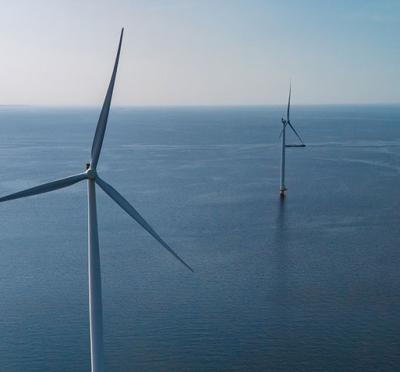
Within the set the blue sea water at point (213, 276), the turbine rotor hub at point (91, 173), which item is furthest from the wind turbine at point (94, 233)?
the blue sea water at point (213, 276)

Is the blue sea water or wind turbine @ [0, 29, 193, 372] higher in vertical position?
wind turbine @ [0, 29, 193, 372]

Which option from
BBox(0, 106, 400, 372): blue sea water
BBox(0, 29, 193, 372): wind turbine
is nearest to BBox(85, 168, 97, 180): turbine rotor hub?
BBox(0, 29, 193, 372): wind turbine

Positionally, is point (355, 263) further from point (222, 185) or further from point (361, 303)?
point (222, 185)

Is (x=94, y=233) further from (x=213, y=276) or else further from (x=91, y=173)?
(x=213, y=276)

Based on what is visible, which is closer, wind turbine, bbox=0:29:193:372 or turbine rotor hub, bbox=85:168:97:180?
turbine rotor hub, bbox=85:168:97:180

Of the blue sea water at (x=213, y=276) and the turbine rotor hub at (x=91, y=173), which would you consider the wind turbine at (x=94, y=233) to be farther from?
the blue sea water at (x=213, y=276)

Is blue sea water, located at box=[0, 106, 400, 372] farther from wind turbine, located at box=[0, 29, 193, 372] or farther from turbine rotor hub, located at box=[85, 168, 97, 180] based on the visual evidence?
turbine rotor hub, located at box=[85, 168, 97, 180]

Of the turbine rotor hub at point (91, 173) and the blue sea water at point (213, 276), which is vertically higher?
the turbine rotor hub at point (91, 173)

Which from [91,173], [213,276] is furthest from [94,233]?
[213,276]

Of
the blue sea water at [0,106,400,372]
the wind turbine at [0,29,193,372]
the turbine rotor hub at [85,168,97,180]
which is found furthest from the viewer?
the blue sea water at [0,106,400,372]
